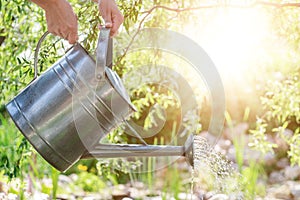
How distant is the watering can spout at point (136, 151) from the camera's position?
1960 mm

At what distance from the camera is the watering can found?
1.91 meters

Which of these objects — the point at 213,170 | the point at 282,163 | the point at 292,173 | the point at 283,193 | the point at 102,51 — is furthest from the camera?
the point at 282,163

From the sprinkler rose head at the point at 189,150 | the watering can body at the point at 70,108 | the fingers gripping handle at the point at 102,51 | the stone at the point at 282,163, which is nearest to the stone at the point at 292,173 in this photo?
the stone at the point at 282,163

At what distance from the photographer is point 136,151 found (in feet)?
6.46

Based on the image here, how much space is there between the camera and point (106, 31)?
1845 millimetres

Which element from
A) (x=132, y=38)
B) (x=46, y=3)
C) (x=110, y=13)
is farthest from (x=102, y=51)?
(x=132, y=38)

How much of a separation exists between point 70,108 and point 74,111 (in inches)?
0.7

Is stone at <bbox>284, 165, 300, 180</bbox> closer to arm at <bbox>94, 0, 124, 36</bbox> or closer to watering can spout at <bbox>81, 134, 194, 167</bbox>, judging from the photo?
watering can spout at <bbox>81, 134, 194, 167</bbox>

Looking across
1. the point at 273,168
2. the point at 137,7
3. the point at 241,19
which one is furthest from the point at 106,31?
the point at 273,168

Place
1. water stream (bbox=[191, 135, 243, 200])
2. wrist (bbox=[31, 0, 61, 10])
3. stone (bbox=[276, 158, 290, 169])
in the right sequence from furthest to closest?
1. stone (bbox=[276, 158, 290, 169])
2. water stream (bbox=[191, 135, 243, 200])
3. wrist (bbox=[31, 0, 61, 10])

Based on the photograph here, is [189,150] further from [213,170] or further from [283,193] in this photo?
[283,193]

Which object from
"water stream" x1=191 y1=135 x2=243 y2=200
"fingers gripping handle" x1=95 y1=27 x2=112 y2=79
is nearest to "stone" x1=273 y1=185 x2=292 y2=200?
"water stream" x1=191 y1=135 x2=243 y2=200

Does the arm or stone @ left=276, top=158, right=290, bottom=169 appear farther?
stone @ left=276, top=158, right=290, bottom=169

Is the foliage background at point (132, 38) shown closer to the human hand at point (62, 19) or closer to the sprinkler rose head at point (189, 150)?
the human hand at point (62, 19)
